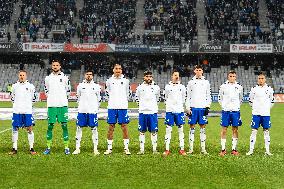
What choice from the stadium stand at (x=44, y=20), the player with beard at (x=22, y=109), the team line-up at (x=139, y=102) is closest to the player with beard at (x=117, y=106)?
the team line-up at (x=139, y=102)

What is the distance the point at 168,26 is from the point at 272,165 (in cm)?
4019

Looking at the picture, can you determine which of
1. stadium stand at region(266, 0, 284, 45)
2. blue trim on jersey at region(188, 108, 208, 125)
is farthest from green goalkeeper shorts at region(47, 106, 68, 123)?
stadium stand at region(266, 0, 284, 45)

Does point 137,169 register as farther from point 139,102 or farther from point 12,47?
point 12,47

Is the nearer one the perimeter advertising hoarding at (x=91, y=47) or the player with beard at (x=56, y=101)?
the player with beard at (x=56, y=101)

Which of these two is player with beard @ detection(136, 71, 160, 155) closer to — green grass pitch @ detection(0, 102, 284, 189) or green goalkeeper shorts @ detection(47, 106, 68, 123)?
green grass pitch @ detection(0, 102, 284, 189)

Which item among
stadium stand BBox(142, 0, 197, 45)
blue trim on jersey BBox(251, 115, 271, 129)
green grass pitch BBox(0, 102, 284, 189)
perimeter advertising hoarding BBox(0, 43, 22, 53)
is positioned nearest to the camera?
green grass pitch BBox(0, 102, 284, 189)

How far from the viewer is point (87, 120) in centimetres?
1434

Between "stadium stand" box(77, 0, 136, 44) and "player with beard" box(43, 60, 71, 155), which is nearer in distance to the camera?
"player with beard" box(43, 60, 71, 155)

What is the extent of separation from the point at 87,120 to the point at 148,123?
166cm

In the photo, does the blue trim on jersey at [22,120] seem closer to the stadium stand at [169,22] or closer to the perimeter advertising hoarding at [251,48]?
the stadium stand at [169,22]

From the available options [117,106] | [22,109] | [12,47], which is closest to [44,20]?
[12,47]

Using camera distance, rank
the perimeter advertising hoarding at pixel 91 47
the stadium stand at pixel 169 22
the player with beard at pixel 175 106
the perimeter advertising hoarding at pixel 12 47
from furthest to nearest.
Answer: the stadium stand at pixel 169 22 < the perimeter advertising hoarding at pixel 12 47 < the perimeter advertising hoarding at pixel 91 47 < the player with beard at pixel 175 106

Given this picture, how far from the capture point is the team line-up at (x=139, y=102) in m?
14.2

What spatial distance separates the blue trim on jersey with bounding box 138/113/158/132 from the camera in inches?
563
